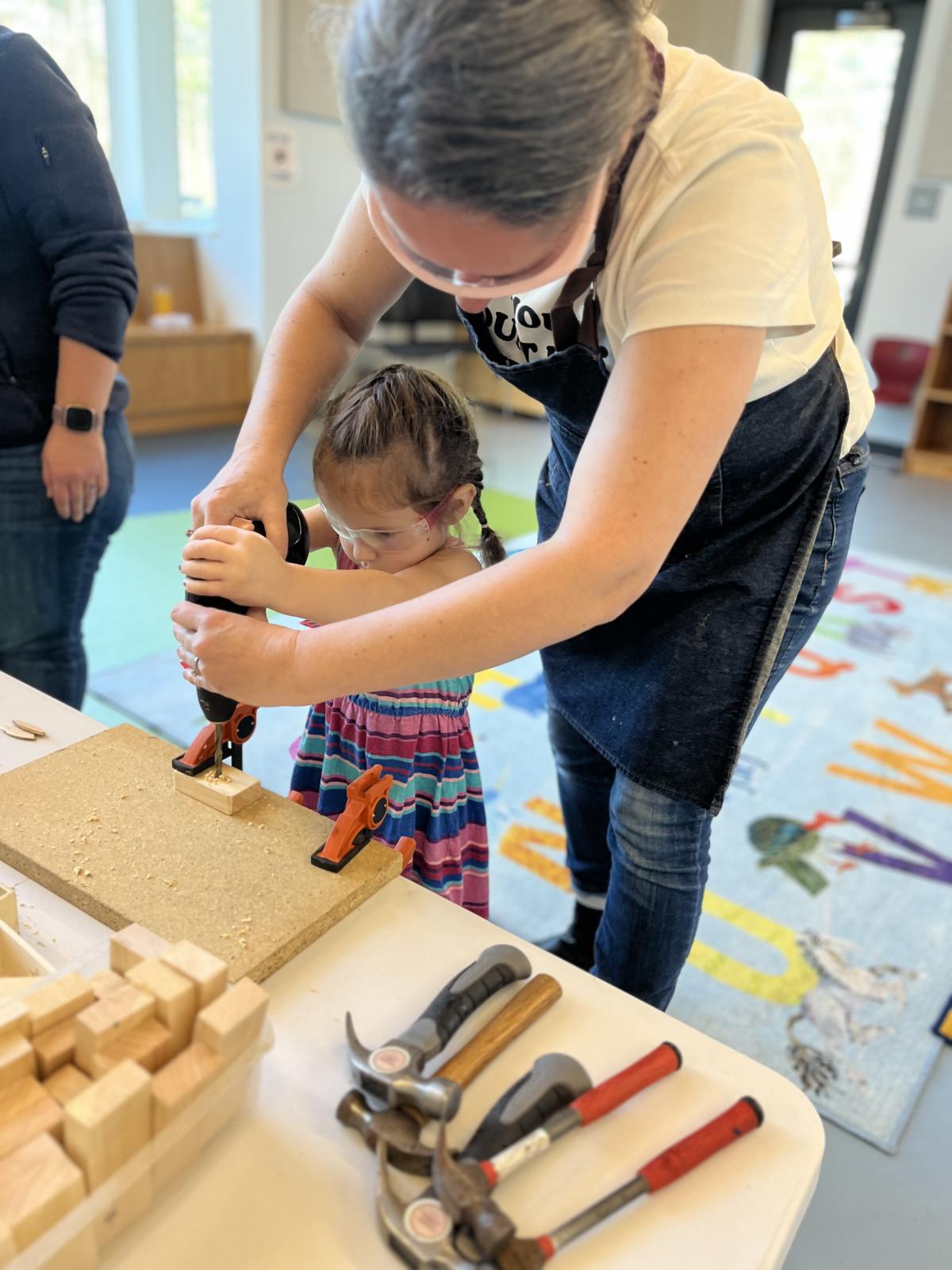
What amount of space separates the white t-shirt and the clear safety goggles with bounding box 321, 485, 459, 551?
Answer: 1.19ft

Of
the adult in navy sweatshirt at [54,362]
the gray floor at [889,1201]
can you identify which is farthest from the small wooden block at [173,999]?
the adult in navy sweatshirt at [54,362]

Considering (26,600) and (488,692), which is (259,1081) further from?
(488,692)

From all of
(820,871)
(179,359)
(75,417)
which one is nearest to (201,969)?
(75,417)

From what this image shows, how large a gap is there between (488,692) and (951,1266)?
5.16 ft

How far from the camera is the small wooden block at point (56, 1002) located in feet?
1.74

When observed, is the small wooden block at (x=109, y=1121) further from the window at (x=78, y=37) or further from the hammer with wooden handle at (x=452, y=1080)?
the window at (x=78, y=37)

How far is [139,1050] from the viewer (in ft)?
1.71

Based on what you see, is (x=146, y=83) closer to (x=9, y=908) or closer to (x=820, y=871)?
(x=820, y=871)

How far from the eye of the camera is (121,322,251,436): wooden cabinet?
15.0 feet

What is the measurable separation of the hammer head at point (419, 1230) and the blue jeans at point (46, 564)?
3.90 feet

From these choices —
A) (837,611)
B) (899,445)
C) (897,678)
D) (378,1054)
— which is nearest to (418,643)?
(378,1054)

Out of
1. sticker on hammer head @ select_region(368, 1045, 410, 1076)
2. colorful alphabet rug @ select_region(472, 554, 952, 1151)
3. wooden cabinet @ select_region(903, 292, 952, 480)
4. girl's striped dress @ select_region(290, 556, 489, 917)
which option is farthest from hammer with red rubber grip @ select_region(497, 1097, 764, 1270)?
wooden cabinet @ select_region(903, 292, 952, 480)

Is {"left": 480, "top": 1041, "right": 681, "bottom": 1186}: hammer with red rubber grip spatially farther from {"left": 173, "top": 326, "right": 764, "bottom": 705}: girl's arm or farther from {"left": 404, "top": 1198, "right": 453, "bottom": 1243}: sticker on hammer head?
{"left": 173, "top": 326, "right": 764, "bottom": 705}: girl's arm

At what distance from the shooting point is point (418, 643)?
67 centimetres
